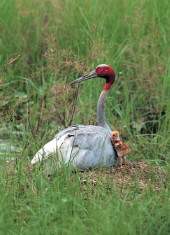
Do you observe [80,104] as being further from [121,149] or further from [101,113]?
[121,149]

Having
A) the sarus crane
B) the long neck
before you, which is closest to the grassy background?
the sarus crane

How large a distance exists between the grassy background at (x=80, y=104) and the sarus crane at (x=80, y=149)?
0.19 metres

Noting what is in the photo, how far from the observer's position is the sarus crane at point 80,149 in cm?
621

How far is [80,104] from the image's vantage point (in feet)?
25.6

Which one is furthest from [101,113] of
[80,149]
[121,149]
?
[80,149]

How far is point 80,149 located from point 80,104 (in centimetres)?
143

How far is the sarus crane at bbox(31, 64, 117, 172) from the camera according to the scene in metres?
6.21

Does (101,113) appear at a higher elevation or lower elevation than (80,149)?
higher

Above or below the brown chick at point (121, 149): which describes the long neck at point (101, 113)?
Result: above

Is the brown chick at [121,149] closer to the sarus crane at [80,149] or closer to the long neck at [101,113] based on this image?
the sarus crane at [80,149]

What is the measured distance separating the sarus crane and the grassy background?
0.19m

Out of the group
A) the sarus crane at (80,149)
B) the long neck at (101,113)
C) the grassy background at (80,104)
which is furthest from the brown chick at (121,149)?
the long neck at (101,113)

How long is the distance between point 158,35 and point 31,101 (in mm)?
1756

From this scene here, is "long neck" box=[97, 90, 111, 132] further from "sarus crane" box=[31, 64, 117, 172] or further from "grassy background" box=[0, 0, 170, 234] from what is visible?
"grassy background" box=[0, 0, 170, 234]
